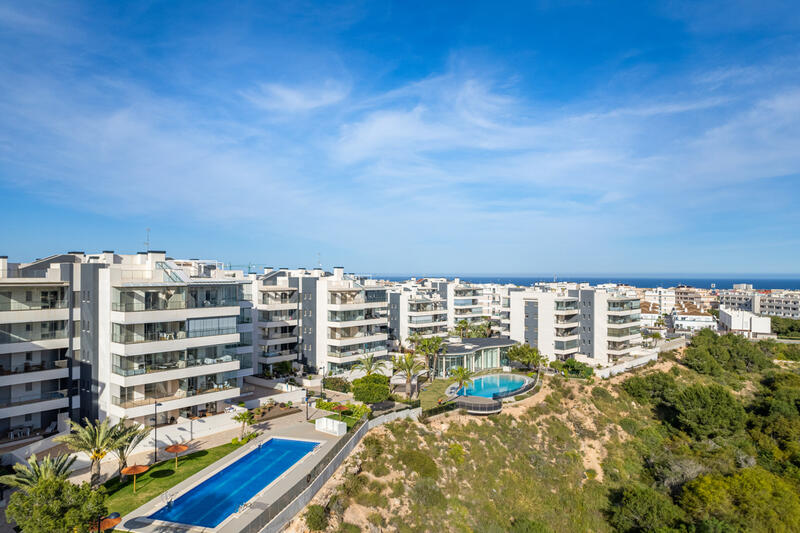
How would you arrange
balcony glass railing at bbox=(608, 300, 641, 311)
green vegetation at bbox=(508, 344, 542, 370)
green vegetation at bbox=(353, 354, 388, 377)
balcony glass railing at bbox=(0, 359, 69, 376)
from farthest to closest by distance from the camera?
balcony glass railing at bbox=(608, 300, 641, 311), green vegetation at bbox=(508, 344, 542, 370), green vegetation at bbox=(353, 354, 388, 377), balcony glass railing at bbox=(0, 359, 69, 376)

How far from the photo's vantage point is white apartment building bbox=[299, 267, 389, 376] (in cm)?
5456

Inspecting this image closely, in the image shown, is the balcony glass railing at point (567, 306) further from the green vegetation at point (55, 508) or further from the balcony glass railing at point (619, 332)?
the green vegetation at point (55, 508)

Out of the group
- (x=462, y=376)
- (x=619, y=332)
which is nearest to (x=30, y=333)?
(x=462, y=376)

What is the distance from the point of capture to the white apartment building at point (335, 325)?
54562 mm

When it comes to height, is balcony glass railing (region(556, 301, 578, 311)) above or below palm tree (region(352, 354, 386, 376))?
above

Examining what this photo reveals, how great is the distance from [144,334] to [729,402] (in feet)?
202

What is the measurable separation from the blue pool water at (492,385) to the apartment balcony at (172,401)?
26.5 m

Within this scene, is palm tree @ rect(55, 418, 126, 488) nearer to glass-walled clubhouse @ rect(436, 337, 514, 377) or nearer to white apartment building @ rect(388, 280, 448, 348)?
glass-walled clubhouse @ rect(436, 337, 514, 377)

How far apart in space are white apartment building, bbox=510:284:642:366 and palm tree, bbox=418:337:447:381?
18.0 metres

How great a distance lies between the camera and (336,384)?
49875mm

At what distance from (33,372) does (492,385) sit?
4693 centimetres

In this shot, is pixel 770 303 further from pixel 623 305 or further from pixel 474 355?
pixel 474 355

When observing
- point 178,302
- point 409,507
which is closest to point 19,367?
point 178,302

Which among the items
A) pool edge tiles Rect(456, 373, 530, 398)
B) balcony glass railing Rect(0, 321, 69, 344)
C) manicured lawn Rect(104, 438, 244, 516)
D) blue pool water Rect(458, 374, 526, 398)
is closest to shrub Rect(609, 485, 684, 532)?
pool edge tiles Rect(456, 373, 530, 398)
